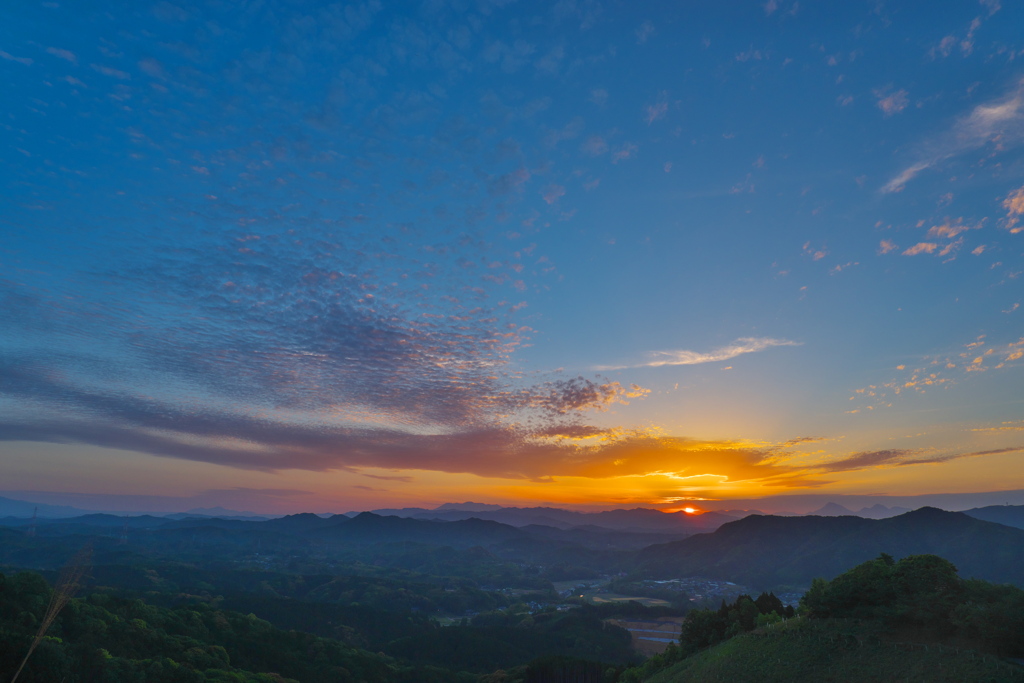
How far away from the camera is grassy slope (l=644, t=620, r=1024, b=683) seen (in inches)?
1476

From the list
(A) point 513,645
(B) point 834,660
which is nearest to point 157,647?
(B) point 834,660

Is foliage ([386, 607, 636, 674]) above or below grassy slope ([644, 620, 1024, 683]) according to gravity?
below

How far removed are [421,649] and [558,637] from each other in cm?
5214

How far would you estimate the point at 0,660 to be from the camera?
1892 inches

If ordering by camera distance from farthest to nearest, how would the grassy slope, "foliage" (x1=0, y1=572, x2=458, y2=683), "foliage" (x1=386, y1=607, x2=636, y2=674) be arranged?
"foliage" (x1=386, y1=607, x2=636, y2=674) < "foliage" (x1=0, y1=572, x2=458, y2=683) < the grassy slope

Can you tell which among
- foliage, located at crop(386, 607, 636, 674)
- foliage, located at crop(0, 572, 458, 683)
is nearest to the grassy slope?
foliage, located at crop(0, 572, 458, 683)

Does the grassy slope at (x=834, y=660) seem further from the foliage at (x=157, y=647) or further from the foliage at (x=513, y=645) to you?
the foliage at (x=513, y=645)

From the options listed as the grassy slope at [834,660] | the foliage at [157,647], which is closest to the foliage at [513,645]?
the foliage at [157,647]

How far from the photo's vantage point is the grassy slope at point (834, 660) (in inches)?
1476

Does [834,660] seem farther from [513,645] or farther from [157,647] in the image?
[513,645]

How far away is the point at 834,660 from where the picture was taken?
45031 mm

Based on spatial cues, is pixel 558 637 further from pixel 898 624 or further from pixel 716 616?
pixel 898 624

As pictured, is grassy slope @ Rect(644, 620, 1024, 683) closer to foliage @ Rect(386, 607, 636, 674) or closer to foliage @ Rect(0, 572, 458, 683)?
foliage @ Rect(0, 572, 458, 683)

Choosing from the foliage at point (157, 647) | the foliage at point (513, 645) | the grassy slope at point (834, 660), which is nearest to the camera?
the grassy slope at point (834, 660)
